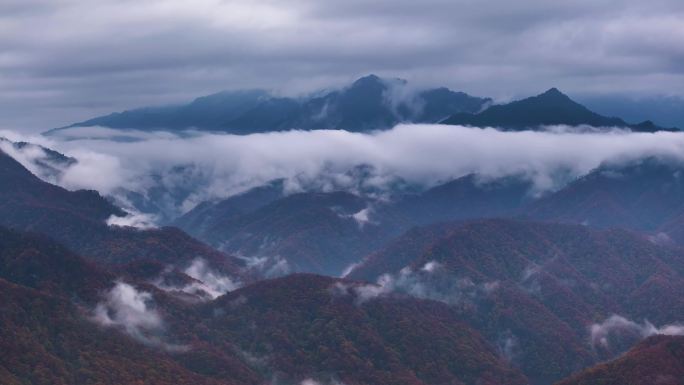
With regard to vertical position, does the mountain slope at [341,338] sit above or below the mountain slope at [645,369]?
below

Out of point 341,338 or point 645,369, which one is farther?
point 341,338

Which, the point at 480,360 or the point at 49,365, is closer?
the point at 49,365

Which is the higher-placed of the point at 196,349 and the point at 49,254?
the point at 49,254

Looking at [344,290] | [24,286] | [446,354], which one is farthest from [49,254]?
[446,354]

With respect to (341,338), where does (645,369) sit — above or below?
above

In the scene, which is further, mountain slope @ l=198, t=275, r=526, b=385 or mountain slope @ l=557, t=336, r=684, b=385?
mountain slope @ l=198, t=275, r=526, b=385

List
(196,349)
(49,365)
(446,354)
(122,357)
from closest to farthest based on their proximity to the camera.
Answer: (49,365)
(122,357)
(196,349)
(446,354)

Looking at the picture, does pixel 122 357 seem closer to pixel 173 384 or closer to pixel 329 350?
pixel 173 384

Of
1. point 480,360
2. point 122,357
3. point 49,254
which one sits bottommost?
point 480,360

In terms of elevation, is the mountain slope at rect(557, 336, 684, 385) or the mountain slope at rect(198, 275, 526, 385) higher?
the mountain slope at rect(557, 336, 684, 385)

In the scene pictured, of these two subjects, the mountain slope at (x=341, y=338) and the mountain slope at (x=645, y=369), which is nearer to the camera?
the mountain slope at (x=645, y=369)

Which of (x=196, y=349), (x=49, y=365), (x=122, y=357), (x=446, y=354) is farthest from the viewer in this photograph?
(x=446, y=354)
